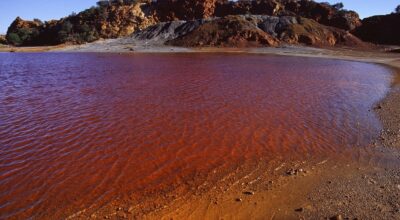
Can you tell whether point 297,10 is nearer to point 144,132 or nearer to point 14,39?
point 14,39

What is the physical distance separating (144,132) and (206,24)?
168ft

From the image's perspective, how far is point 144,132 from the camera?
9648 millimetres

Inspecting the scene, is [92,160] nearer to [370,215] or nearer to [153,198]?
[153,198]

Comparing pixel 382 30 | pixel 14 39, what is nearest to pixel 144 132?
pixel 382 30

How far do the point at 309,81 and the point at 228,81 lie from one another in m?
5.03

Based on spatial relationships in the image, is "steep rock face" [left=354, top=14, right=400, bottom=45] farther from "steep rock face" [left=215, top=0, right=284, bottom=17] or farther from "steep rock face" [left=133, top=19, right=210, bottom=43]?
"steep rock face" [left=133, top=19, right=210, bottom=43]

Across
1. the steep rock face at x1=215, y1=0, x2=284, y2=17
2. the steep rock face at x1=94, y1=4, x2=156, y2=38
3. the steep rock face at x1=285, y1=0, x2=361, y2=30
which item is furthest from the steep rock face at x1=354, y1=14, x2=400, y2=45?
the steep rock face at x1=94, y1=4, x2=156, y2=38

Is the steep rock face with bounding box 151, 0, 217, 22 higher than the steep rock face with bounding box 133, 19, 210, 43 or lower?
higher

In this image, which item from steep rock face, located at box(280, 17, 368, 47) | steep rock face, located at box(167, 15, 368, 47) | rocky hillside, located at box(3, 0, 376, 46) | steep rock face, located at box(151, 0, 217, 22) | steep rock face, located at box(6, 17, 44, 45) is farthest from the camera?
steep rock face, located at box(6, 17, 44, 45)

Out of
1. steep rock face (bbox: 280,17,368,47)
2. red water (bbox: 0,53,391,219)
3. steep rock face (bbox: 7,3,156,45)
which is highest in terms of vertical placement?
steep rock face (bbox: 7,3,156,45)

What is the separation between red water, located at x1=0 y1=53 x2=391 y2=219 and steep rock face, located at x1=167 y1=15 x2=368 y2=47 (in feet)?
123

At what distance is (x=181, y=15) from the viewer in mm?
74375

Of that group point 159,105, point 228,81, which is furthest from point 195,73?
point 159,105

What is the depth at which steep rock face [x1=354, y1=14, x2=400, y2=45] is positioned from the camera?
57.0 meters
